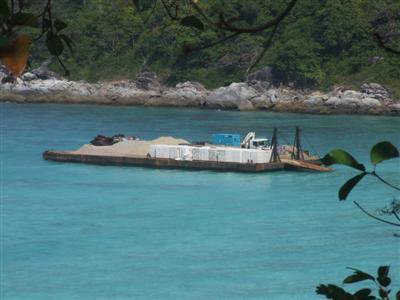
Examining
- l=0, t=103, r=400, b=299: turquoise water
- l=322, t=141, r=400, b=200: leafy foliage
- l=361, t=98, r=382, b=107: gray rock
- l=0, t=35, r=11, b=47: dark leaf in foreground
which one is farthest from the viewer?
l=361, t=98, r=382, b=107: gray rock

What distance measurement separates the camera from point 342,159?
1.41 meters

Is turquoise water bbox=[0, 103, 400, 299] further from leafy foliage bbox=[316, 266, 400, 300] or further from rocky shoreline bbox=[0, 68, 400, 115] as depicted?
leafy foliage bbox=[316, 266, 400, 300]

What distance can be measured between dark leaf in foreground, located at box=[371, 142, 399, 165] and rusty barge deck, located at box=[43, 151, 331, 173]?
2371 cm

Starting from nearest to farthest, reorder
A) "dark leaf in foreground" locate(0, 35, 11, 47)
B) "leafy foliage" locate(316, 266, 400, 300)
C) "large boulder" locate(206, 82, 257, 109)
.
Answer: "dark leaf in foreground" locate(0, 35, 11, 47)
"leafy foliage" locate(316, 266, 400, 300)
"large boulder" locate(206, 82, 257, 109)

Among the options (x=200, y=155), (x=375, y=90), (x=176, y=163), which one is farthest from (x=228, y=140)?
(x=375, y=90)

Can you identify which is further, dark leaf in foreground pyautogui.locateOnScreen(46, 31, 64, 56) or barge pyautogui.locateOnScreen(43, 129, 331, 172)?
barge pyautogui.locateOnScreen(43, 129, 331, 172)

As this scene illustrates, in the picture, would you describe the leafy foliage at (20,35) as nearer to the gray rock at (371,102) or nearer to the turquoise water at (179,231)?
the turquoise water at (179,231)

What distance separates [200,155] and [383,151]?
2472 centimetres

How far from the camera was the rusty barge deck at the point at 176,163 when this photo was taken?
25812mm

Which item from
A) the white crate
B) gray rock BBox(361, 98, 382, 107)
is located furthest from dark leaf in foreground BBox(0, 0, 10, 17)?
gray rock BBox(361, 98, 382, 107)

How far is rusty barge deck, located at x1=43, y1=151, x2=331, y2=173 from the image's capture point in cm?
2581

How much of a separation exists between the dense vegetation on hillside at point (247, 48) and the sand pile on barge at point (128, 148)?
11132mm

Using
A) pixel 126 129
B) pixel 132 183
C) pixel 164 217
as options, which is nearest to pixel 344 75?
pixel 126 129

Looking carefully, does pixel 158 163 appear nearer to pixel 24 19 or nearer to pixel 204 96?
pixel 204 96
